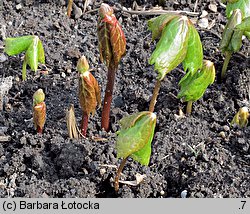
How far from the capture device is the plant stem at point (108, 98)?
1936mm

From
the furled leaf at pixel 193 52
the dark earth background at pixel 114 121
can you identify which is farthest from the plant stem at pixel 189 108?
the furled leaf at pixel 193 52

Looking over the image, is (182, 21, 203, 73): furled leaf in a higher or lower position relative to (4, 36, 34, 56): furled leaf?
higher

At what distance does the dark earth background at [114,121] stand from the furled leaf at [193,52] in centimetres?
33

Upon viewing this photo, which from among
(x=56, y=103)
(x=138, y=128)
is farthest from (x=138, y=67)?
(x=138, y=128)

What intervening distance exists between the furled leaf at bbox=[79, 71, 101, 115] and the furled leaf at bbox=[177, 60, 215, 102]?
0.30 m

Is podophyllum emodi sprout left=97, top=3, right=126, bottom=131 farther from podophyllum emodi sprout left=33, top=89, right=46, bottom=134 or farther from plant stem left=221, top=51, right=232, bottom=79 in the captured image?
plant stem left=221, top=51, right=232, bottom=79

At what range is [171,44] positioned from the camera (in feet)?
5.51

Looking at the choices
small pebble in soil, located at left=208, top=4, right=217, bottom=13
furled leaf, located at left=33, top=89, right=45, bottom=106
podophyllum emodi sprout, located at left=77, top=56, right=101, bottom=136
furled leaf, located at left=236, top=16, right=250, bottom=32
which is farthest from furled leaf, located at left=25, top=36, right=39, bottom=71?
small pebble in soil, located at left=208, top=4, right=217, bottom=13

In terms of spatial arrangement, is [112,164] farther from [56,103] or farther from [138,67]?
[138,67]

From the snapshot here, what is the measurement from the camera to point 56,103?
7.19ft

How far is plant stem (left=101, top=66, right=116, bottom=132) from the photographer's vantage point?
1.94 m

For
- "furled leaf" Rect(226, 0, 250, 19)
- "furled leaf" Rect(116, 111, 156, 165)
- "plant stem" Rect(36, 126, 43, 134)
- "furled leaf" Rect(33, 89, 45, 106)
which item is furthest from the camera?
"furled leaf" Rect(226, 0, 250, 19)

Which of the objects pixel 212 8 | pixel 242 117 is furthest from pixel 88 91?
pixel 212 8
